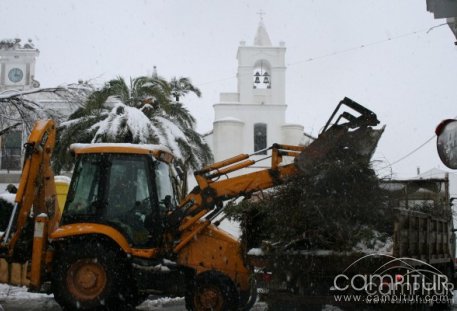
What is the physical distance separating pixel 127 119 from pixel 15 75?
14.8 metres

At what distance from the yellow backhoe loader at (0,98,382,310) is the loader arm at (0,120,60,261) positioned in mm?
18

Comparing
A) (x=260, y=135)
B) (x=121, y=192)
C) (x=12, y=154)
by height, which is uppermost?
(x=260, y=135)

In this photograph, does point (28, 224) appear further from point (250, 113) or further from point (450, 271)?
point (250, 113)

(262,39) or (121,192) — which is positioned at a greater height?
(262,39)

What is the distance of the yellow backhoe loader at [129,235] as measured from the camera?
7902 mm

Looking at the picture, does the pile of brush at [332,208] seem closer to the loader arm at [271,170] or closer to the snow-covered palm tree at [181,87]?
the loader arm at [271,170]

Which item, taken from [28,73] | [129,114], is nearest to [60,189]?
[129,114]

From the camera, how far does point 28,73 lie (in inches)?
1139

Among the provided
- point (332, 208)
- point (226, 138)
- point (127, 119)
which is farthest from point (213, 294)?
point (226, 138)

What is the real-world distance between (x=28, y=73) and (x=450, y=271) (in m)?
25.0

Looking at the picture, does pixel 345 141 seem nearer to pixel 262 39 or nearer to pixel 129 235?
pixel 129 235

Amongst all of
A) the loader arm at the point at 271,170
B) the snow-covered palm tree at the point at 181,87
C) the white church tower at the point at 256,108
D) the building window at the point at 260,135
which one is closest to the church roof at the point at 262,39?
the white church tower at the point at 256,108

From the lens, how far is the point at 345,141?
7.40 m

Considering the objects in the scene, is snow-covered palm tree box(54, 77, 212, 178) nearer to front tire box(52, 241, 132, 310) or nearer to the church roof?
front tire box(52, 241, 132, 310)
